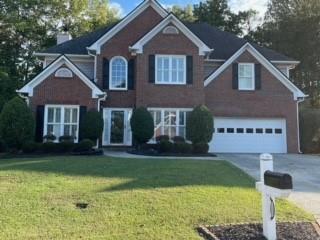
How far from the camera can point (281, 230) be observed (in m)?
7.86

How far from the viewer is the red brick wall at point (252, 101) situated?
2527cm

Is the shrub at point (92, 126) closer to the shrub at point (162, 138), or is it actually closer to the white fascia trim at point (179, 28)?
the shrub at point (162, 138)

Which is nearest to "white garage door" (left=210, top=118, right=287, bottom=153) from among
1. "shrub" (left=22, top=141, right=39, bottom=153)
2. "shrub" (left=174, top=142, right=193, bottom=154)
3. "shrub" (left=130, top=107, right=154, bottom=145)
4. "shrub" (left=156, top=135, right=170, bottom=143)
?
"shrub" (left=156, top=135, right=170, bottom=143)

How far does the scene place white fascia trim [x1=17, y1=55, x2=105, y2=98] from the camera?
75.3ft

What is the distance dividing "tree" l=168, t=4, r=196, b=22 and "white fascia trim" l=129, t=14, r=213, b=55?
21389mm

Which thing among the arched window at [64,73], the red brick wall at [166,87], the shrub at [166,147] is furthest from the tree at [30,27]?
the shrub at [166,147]

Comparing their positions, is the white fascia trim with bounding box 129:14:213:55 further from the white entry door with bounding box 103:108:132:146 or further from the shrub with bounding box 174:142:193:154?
the shrub with bounding box 174:142:193:154

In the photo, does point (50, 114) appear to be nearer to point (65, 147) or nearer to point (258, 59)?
point (65, 147)

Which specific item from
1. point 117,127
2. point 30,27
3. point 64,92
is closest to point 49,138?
point 64,92

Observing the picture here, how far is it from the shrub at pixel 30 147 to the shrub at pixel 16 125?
1.13 ft

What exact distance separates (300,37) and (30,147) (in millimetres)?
29847

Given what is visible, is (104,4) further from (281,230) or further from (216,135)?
(281,230)

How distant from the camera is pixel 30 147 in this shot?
68.3ft

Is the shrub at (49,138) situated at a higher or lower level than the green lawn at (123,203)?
higher
